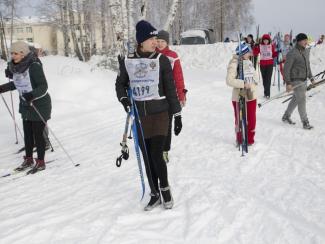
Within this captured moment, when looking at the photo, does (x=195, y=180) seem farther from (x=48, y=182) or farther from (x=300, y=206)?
(x=48, y=182)

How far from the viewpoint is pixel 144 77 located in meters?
4.07

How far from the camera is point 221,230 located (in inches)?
149

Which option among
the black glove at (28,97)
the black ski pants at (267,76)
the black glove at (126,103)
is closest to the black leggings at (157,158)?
the black glove at (126,103)

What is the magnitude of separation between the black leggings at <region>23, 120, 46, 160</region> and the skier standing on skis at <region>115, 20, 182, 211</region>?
2303 mm

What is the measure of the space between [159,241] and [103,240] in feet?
1.72

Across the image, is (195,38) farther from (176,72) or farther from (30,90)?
(30,90)

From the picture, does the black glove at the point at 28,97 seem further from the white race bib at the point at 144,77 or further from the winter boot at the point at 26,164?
the white race bib at the point at 144,77

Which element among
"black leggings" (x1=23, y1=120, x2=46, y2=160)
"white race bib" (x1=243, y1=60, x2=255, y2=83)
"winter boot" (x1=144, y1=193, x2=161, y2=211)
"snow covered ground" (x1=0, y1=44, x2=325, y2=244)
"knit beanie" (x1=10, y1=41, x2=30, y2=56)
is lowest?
"snow covered ground" (x1=0, y1=44, x2=325, y2=244)

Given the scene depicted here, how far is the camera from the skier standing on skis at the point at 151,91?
13.3ft

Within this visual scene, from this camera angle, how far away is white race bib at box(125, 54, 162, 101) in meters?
4.04

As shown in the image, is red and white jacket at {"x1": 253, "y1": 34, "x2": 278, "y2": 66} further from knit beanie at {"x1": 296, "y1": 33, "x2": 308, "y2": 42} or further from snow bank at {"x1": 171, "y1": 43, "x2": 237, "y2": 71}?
snow bank at {"x1": 171, "y1": 43, "x2": 237, "y2": 71}

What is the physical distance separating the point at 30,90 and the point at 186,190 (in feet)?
9.24

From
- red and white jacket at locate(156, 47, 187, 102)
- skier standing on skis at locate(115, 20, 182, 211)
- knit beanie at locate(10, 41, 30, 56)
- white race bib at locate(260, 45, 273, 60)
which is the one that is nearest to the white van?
white race bib at locate(260, 45, 273, 60)

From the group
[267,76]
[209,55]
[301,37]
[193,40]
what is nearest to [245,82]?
[301,37]
